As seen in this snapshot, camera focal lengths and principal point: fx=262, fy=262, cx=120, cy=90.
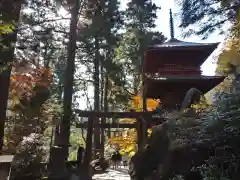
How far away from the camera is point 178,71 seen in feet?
42.9

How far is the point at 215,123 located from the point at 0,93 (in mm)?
5691

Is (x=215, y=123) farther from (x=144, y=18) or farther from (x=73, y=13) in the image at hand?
(x=144, y=18)

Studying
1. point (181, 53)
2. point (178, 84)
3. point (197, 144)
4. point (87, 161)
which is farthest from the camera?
point (181, 53)

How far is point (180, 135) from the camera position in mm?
5781

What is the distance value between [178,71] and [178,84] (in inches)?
30.3

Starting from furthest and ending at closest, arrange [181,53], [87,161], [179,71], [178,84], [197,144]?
[181,53] < [179,71] < [178,84] < [87,161] < [197,144]

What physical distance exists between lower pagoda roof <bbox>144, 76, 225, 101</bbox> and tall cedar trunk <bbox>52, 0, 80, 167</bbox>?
3578 millimetres

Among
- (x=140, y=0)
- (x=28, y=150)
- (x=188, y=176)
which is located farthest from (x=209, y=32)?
(x=140, y=0)

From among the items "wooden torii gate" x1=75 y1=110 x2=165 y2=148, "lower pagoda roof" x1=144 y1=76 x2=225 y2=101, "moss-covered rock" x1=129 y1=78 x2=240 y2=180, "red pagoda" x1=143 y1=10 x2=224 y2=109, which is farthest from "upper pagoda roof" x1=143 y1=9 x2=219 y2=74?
"moss-covered rock" x1=129 y1=78 x2=240 y2=180

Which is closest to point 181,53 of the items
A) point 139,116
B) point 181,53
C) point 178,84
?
point 181,53

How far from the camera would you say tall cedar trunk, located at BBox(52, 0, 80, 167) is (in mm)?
10523

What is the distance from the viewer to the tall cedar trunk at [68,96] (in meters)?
10.5

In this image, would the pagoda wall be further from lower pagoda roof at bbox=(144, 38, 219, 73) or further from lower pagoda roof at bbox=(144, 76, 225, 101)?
lower pagoda roof at bbox=(144, 76, 225, 101)

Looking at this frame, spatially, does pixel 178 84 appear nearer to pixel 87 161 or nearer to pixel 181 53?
pixel 181 53
